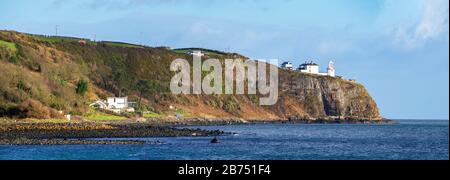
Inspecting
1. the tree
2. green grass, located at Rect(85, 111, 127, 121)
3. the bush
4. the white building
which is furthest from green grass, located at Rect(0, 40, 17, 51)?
the bush

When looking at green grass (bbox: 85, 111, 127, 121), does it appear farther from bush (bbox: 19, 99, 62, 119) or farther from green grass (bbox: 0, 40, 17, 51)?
green grass (bbox: 0, 40, 17, 51)

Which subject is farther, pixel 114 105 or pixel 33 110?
pixel 114 105

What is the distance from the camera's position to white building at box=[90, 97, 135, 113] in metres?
131

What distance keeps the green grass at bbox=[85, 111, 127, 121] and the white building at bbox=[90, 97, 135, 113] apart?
6.56 metres

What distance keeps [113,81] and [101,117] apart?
46.8 meters

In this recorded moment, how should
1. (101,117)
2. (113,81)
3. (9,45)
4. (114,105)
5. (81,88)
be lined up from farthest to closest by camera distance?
(113,81) → (9,45) → (114,105) → (81,88) → (101,117)

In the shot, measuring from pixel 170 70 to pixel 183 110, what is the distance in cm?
2401

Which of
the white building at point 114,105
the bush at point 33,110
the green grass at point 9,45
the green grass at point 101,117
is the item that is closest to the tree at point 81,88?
the white building at point 114,105

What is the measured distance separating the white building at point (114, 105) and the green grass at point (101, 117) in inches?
258

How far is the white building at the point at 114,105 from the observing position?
431 ft

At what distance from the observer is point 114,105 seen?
137m

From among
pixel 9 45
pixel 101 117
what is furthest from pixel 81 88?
pixel 9 45

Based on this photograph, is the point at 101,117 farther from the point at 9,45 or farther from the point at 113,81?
the point at 113,81

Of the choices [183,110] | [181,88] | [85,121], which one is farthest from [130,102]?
[85,121]
